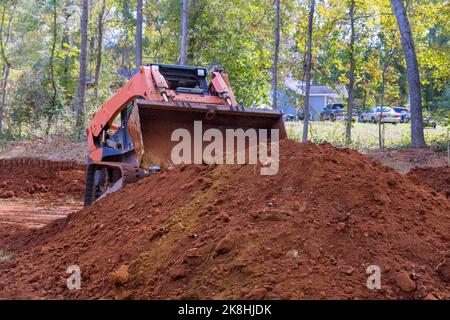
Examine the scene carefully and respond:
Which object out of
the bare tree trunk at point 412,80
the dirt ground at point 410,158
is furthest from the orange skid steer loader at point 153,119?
the bare tree trunk at point 412,80

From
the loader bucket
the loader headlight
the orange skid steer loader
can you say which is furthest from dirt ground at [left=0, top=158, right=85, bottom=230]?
the loader headlight

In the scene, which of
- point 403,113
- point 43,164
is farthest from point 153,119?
point 403,113

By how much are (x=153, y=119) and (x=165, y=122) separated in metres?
0.19

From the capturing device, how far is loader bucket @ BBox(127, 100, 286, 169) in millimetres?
7828

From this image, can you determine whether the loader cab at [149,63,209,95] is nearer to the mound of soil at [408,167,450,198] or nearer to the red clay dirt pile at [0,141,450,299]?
the red clay dirt pile at [0,141,450,299]

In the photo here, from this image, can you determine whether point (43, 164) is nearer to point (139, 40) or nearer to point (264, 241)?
point (139, 40)

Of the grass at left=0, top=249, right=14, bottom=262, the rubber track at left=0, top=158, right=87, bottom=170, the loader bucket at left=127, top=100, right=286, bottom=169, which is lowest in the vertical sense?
the grass at left=0, top=249, right=14, bottom=262

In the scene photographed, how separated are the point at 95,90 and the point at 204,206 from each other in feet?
66.9

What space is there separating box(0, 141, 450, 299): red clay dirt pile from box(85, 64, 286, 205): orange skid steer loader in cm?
169

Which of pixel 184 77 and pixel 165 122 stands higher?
pixel 184 77

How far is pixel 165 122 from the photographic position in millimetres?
8133

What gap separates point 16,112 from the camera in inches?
981

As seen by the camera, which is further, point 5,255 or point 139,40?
point 139,40
